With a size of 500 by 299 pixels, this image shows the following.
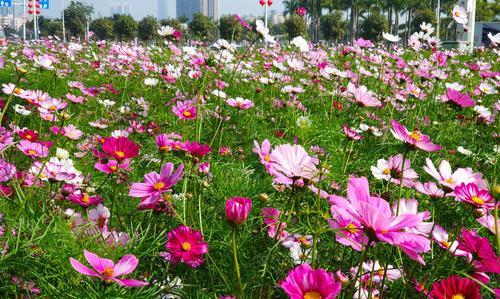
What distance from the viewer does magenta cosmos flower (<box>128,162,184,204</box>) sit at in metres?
0.72

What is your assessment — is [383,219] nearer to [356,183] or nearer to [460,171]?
[356,183]

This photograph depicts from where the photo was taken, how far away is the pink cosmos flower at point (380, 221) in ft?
1.54

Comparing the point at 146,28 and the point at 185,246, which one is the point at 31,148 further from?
the point at 146,28

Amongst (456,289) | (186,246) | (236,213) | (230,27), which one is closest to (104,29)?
(230,27)

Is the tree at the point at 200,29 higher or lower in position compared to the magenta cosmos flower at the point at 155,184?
higher

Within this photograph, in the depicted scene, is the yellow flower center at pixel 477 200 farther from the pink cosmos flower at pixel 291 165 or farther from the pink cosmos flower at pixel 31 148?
the pink cosmos flower at pixel 31 148

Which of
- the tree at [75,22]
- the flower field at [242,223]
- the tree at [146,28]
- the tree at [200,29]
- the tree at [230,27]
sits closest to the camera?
the flower field at [242,223]

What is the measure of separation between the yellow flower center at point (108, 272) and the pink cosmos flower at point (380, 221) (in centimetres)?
32

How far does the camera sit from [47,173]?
94cm

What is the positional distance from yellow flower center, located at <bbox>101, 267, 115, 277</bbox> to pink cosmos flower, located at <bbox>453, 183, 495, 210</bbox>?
51 centimetres

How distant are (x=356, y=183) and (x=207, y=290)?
0.41 metres

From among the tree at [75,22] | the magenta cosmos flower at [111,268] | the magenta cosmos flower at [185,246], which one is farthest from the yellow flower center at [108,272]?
the tree at [75,22]

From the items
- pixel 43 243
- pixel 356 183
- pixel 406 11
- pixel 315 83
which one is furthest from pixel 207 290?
pixel 406 11

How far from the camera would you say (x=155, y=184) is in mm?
774
